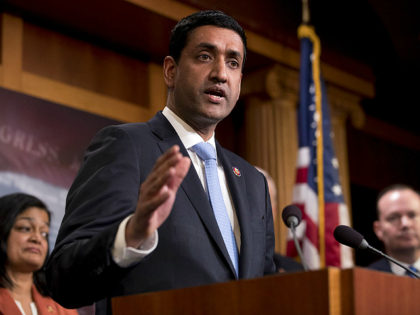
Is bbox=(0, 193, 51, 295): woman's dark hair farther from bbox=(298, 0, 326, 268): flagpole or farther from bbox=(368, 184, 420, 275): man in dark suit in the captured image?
bbox=(298, 0, 326, 268): flagpole

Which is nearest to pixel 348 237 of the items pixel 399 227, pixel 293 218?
pixel 293 218

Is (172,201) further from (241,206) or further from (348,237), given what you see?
(348,237)

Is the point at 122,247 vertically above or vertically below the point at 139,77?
below

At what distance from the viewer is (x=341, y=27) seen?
6.46 meters

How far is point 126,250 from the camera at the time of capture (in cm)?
156

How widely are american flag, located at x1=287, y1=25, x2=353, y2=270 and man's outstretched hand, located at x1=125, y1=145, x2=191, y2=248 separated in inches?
139

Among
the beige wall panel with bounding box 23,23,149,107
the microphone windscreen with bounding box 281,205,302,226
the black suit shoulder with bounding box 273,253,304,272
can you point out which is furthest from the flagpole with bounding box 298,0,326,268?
the microphone windscreen with bounding box 281,205,302,226

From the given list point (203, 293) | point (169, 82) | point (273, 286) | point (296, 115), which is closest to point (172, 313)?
point (203, 293)

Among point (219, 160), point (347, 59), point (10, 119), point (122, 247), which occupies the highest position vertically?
point (347, 59)

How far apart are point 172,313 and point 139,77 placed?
13.3 feet

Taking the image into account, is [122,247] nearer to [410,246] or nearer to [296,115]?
[410,246]

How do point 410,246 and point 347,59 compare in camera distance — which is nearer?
point 410,246

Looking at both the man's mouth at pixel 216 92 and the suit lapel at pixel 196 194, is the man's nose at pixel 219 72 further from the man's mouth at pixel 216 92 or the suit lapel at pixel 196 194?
the suit lapel at pixel 196 194

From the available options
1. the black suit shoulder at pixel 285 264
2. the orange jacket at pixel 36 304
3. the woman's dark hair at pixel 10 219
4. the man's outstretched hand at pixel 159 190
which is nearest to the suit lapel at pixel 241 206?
the man's outstretched hand at pixel 159 190
